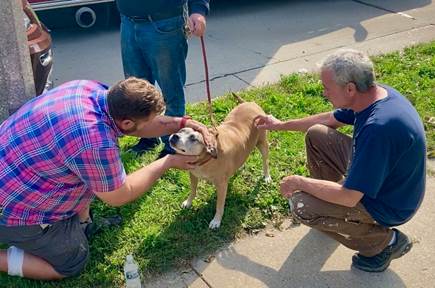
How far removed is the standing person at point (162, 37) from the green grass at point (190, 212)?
70 cm

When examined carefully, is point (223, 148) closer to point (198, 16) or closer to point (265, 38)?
point (198, 16)

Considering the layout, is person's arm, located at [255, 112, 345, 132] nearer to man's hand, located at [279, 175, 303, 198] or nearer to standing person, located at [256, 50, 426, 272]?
standing person, located at [256, 50, 426, 272]

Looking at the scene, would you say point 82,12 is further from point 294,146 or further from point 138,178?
point 138,178

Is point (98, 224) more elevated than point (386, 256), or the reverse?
point (386, 256)

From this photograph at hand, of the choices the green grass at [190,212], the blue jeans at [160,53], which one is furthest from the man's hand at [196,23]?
the green grass at [190,212]

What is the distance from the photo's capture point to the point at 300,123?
157 inches

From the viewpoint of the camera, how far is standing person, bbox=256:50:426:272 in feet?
9.88

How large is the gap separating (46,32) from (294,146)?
2387 millimetres

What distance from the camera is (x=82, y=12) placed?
7.45m

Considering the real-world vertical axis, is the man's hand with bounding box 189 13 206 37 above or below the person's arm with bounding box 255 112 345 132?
above

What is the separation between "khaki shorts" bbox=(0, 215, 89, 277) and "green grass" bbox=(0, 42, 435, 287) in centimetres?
11

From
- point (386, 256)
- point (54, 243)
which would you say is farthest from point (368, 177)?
point (54, 243)

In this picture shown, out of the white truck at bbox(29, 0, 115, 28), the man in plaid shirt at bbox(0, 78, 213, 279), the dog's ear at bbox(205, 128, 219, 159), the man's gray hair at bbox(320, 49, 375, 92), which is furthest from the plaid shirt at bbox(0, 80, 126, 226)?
the white truck at bbox(29, 0, 115, 28)

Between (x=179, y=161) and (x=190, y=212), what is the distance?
0.66m
